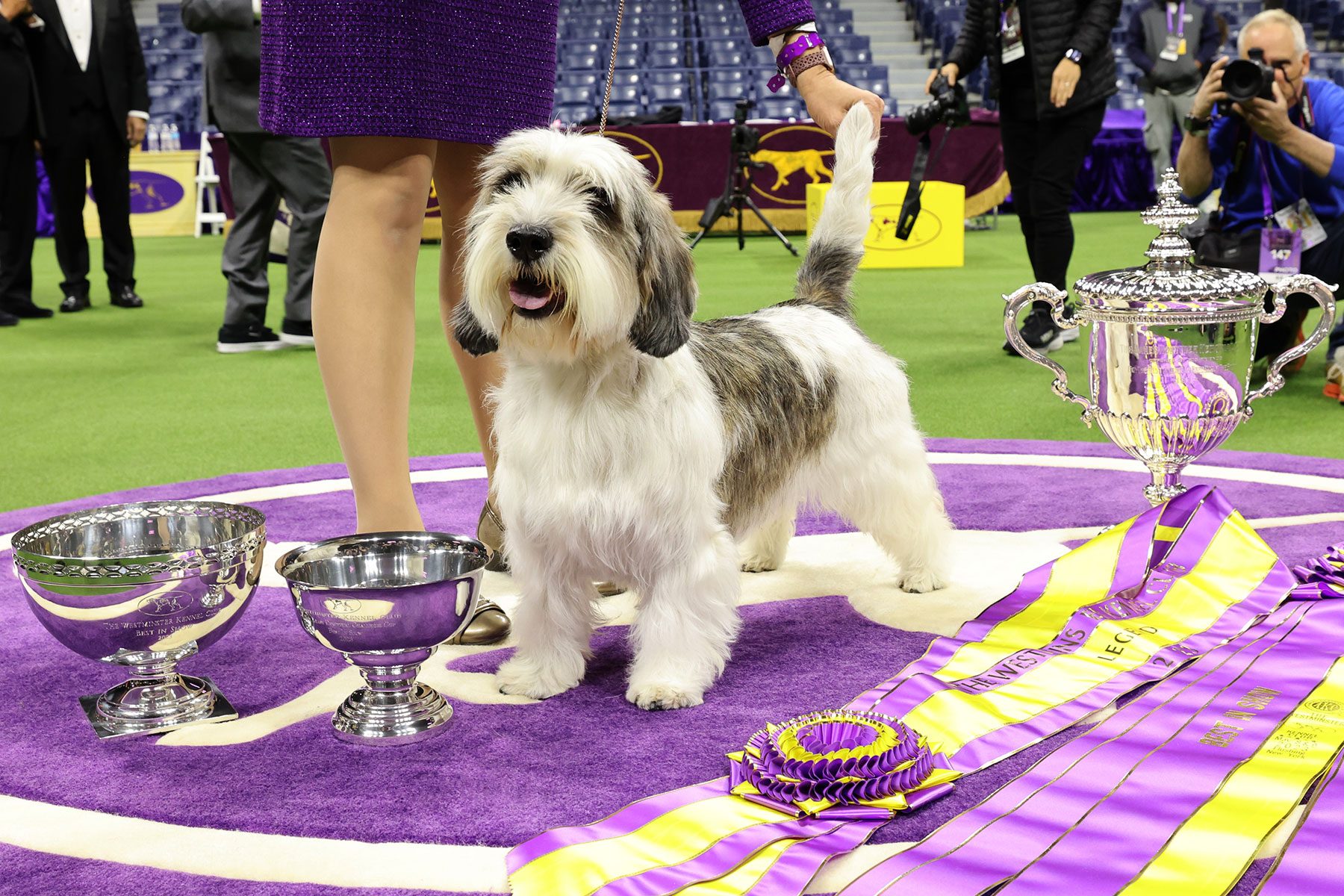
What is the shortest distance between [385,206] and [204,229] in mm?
13067

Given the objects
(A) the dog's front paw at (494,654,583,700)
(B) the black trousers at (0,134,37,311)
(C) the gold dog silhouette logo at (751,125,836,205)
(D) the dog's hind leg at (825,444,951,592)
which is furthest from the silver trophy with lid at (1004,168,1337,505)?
(C) the gold dog silhouette logo at (751,125,836,205)

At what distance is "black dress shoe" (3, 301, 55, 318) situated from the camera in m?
7.84

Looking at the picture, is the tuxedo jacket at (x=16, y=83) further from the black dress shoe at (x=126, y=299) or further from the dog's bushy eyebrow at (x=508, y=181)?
the dog's bushy eyebrow at (x=508, y=181)

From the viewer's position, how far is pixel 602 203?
2.02 meters

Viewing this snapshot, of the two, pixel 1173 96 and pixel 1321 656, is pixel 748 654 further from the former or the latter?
pixel 1173 96

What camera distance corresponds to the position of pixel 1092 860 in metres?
1.51

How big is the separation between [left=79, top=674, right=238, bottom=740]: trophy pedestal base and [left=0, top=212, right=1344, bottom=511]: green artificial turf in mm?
1831

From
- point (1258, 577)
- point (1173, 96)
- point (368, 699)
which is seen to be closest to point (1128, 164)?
point (1173, 96)

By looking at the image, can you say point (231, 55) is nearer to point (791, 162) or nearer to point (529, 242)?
point (529, 242)

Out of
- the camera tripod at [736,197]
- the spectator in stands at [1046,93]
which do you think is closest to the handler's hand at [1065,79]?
the spectator in stands at [1046,93]

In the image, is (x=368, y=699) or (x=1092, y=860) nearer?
(x=1092, y=860)

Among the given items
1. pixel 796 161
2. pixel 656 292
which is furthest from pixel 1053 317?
pixel 796 161

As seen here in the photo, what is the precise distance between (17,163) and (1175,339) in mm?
7332

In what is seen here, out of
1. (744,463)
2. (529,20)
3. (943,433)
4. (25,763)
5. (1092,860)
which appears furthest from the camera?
(943,433)
